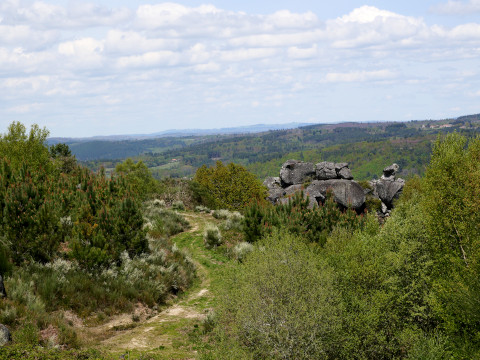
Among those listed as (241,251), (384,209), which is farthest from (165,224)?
(384,209)

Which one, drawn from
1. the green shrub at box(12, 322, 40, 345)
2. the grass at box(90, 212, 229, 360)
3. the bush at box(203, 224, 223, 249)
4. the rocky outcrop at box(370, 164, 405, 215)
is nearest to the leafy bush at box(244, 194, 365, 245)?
the bush at box(203, 224, 223, 249)

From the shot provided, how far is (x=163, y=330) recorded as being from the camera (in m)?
13.8

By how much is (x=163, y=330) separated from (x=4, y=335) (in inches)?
229

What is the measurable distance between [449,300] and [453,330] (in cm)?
117

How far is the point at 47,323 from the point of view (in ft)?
37.5

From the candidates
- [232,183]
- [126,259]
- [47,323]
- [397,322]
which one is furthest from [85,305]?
[232,183]

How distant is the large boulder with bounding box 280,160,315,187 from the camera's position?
207ft

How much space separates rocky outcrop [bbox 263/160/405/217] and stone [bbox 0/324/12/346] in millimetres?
42004

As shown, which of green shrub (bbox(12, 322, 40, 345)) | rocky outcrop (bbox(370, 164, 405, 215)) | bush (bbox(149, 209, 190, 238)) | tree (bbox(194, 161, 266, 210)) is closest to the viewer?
green shrub (bbox(12, 322, 40, 345))

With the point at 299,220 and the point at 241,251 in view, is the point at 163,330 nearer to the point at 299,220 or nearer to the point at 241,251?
the point at 241,251

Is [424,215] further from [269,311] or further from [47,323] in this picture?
[47,323]

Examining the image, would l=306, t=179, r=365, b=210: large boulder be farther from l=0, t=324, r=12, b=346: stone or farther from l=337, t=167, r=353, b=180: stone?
l=0, t=324, r=12, b=346: stone

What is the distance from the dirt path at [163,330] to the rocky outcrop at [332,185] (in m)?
34.1

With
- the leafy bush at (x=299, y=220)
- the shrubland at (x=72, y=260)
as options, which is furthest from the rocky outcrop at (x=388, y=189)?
the shrubland at (x=72, y=260)
